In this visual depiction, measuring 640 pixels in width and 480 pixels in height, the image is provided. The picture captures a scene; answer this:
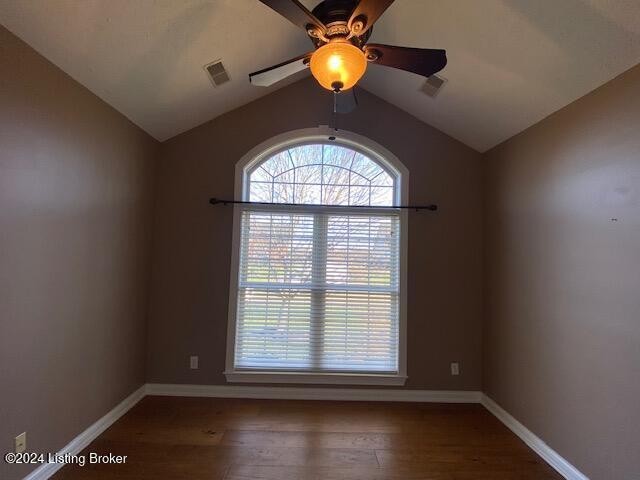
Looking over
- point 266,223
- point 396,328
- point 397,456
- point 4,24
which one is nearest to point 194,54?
point 4,24

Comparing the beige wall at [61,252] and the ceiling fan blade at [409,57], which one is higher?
the ceiling fan blade at [409,57]

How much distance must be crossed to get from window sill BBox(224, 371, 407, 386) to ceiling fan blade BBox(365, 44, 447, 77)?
2.71m

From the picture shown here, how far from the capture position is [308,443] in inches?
104

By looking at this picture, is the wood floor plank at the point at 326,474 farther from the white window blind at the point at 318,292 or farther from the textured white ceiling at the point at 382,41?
the textured white ceiling at the point at 382,41

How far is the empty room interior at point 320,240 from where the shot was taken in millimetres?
1944

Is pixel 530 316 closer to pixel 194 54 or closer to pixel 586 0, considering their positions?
pixel 586 0

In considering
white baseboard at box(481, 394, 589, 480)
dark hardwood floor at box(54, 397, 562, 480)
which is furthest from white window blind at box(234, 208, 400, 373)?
white baseboard at box(481, 394, 589, 480)

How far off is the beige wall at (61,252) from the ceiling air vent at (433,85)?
2.53 m

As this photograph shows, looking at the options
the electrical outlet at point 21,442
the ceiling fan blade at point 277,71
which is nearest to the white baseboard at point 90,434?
the electrical outlet at point 21,442

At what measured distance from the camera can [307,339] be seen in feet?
11.5

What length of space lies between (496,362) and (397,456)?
137cm

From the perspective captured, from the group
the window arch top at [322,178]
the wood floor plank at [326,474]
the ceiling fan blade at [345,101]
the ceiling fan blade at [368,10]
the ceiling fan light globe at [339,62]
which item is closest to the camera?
the ceiling fan blade at [368,10]

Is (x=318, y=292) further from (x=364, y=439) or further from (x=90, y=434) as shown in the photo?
(x=90, y=434)

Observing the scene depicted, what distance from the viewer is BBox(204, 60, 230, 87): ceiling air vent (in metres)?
2.75
